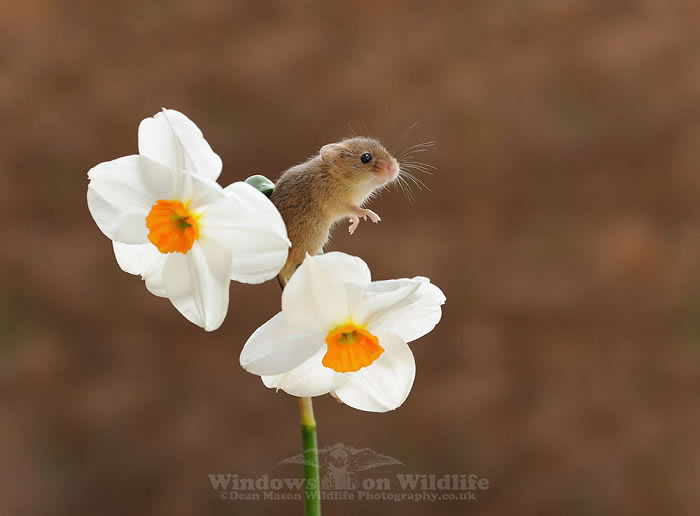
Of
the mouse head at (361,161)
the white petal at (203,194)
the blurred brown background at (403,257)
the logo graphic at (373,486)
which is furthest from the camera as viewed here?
the blurred brown background at (403,257)

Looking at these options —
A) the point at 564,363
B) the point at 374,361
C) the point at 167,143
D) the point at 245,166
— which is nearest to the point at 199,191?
the point at 167,143

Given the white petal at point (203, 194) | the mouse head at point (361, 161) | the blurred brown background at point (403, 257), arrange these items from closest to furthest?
the white petal at point (203, 194) < the mouse head at point (361, 161) < the blurred brown background at point (403, 257)

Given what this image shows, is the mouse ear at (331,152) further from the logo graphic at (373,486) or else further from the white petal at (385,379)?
the logo graphic at (373,486)

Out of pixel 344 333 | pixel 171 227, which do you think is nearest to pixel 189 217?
pixel 171 227

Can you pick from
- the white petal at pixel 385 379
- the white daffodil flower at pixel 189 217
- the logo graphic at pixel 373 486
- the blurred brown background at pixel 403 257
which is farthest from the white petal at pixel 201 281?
the blurred brown background at pixel 403 257

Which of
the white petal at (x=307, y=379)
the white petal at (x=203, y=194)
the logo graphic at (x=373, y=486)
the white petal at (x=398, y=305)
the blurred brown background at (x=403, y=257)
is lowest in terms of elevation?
the white petal at (x=307, y=379)

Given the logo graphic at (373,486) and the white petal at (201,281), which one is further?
the logo graphic at (373,486)

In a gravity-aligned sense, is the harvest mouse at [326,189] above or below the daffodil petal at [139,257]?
above

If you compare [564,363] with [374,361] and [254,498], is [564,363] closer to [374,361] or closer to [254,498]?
[254,498]
